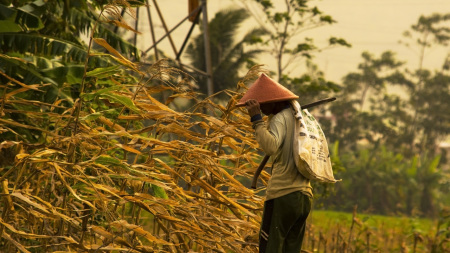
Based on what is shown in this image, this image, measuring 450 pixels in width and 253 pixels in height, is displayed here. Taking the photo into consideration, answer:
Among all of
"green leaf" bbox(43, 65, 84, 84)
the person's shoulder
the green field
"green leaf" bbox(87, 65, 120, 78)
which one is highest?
"green leaf" bbox(43, 65, 84, 84)

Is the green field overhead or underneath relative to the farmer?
underneath

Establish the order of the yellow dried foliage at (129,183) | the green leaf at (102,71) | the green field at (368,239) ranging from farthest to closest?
the green field at (368,239) < the green leaf at (102,71) < the yellow dried foliage at (129,183)

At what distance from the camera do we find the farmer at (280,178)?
11.2 feet

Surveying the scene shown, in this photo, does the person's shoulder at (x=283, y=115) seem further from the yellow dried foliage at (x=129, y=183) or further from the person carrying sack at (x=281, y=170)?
the yellow dried foliage at (x=129, y=183)

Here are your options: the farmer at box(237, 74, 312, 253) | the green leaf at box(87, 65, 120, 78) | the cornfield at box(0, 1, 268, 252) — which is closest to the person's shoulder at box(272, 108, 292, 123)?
the farmer at box(237, 74, 312, 253)

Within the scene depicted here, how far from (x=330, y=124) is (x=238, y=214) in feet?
119

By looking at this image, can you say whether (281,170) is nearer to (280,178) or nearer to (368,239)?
(280,178)

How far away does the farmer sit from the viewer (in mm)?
3400

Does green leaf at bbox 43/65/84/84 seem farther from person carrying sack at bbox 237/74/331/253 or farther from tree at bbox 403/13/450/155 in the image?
tree at bbox 403/13/450/155

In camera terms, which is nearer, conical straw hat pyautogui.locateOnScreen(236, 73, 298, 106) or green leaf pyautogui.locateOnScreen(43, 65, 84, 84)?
conical straw hat pyautogui.locateOnScreen(236, 73, 298, 106)

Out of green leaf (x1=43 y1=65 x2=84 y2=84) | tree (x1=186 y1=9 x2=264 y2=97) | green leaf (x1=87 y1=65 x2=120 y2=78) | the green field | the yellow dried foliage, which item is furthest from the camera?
tree (x1=186 y1=9 x2=264 y2=97)

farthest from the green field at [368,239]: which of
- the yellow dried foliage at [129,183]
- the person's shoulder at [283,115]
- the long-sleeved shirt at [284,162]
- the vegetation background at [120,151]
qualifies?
the person's shoulder at [283,115]

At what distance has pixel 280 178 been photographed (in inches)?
135

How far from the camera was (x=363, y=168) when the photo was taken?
34719mm
